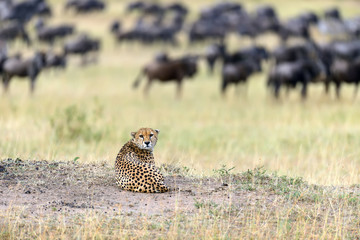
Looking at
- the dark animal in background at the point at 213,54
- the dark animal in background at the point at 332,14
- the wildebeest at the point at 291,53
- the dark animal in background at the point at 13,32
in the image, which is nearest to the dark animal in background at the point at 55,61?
the dark animal in background at the point at 13,32

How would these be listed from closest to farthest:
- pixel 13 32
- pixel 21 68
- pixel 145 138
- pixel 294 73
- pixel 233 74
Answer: pixel 145 138 → pixel 21 68 → pixel 294 73 → pixel 233 74 → pixel 13 32

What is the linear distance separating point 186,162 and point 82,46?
3085cm

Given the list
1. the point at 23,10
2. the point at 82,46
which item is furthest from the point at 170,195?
the point at 23,10

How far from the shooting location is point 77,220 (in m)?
6.48

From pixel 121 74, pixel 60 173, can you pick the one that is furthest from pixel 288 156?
pixel 121 74

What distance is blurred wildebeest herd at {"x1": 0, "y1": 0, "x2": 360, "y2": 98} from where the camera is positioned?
82.5ft

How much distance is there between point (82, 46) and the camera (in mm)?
40000

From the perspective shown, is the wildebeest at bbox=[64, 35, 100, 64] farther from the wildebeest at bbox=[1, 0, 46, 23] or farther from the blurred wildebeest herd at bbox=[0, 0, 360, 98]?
the wildebeest at bbox=[1, 0, 46, 23]

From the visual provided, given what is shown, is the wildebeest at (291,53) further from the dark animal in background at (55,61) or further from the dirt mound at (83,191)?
the dirt mound at (83,191)

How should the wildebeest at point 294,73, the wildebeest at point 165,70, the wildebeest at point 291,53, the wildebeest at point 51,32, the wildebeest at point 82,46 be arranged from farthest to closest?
the wildebeest at point 51,32 → the wildebeest at point 82,46 → the wildebeest at point 165,70 → the wildebeest at point 291,53 → the wildebeest at point 294,73

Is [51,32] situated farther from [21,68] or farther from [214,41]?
[21,68]

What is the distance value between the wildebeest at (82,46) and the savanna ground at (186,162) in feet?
27.5

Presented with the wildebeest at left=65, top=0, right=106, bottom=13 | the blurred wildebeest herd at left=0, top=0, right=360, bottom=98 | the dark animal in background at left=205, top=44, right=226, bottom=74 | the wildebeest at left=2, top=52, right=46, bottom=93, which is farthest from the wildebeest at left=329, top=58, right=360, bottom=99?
the wildebeest at left=65, top=0, right=106, bottom=13

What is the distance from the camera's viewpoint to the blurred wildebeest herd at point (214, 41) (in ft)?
82.5
